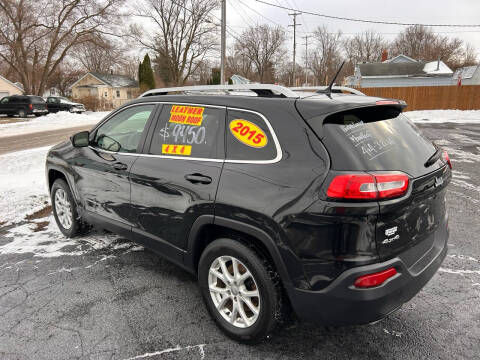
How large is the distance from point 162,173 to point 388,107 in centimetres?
177

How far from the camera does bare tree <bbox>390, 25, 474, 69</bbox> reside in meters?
70.0

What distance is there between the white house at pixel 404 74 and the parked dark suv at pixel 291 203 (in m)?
44.8

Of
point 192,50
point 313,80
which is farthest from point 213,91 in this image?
point 313,80

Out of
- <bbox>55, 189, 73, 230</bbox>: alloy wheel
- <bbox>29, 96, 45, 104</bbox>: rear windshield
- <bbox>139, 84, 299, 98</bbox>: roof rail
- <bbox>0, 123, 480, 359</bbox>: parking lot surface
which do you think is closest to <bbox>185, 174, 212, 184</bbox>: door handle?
<bbox>139, 84, 299, 98</bbox>: roof rail

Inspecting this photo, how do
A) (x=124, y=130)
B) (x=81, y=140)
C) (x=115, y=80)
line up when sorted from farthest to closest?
(x=115, y=80) → (x=81, y=140) → (x=124, y=130)

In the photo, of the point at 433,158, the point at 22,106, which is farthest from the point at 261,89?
the point at 22,106

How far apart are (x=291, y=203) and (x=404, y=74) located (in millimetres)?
47119

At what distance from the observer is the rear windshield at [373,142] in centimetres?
209

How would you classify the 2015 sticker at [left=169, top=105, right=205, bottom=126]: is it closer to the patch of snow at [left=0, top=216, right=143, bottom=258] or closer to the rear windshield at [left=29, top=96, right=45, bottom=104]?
the patch of snow at [left=0, top=216, right=143, bottom=258]

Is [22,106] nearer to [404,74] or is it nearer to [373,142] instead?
[373,142]

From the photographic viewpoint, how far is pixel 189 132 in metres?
2.87

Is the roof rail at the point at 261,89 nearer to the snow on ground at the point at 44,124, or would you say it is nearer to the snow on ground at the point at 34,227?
the snow on ground at the point at 34,227

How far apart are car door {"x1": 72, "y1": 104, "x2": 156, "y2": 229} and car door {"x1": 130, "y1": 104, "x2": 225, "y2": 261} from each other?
0.17 meters

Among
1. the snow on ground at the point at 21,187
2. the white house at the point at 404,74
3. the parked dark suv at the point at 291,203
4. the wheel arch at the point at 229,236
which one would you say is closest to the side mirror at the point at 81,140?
the parked dark suv at the point at 291,203
